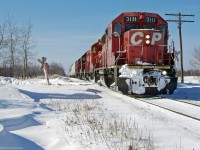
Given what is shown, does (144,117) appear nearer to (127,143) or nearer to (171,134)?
(171,134)

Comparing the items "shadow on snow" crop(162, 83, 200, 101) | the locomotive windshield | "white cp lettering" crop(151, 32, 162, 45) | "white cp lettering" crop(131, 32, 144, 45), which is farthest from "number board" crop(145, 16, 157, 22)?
"shadow on snow" crop(162, 83, 200, 101)

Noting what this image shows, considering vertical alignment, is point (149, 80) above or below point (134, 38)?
below

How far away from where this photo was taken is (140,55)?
47.7ft

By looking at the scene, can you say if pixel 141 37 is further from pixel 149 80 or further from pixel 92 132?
pixel 92 132

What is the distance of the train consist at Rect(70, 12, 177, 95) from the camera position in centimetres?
1350

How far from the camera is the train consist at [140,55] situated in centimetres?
1350

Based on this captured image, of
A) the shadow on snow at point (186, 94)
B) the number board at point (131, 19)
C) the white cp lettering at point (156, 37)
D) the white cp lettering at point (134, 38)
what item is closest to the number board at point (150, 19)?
the number board at point (131, 19)

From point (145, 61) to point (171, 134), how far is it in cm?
843

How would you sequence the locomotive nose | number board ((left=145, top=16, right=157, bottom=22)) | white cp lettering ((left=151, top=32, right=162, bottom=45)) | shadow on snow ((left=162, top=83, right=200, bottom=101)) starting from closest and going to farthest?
the locomotive nose < white cp lettering ((left=151, top=32, right=162, bottom=45)) < shadow on snow ((left=162, top=83, right=200, bottom=101)) < number board ((left=145, top=16, right=157, bottom=22))

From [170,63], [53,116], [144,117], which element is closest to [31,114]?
[53,116]

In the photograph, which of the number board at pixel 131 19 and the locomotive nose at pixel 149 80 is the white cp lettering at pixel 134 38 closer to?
the number board at pixel 131 19

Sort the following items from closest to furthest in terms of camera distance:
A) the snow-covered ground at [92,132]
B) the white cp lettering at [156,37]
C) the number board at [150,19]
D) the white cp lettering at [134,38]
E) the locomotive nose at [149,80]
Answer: the snow-covered ground at [92,132], the locomotive nose at [149,80], the white cp lettering at [134,38], the white cp lettering at [156,37], the number board at [150,19]

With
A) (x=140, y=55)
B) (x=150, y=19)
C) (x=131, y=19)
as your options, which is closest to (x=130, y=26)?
(x=131, y=19)

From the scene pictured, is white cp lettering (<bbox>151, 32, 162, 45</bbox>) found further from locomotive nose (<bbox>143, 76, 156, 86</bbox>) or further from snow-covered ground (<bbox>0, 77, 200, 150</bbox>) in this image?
snow-covered ground (<bbox>0, 77, 200, 150</bbox>)
